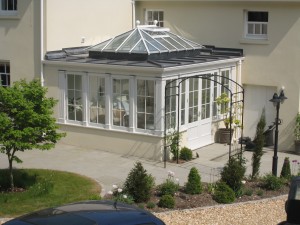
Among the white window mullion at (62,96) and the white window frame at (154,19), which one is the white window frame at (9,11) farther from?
the white window frame at (154,19)

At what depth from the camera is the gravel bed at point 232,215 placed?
41.7ft

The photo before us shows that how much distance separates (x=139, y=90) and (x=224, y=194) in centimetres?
620

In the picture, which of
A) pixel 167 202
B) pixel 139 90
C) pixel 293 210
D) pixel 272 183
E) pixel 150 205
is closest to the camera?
pixel 293 210

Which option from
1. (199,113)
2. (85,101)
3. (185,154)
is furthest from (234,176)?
(85,101)

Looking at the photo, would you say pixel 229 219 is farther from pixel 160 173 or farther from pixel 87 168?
pixel 87 168

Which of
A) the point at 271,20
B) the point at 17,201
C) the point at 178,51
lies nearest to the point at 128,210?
the point at 17,201

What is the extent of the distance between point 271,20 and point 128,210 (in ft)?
47.7

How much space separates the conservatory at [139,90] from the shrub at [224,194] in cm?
491

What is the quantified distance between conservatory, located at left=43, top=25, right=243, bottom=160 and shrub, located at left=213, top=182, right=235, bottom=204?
4.91 metres

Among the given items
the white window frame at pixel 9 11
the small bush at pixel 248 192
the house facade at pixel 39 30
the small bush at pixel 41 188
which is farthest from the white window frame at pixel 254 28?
the small bush at pixel 41 188

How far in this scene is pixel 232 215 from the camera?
1324 cm

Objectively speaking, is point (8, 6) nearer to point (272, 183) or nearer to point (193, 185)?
point (193, 185)

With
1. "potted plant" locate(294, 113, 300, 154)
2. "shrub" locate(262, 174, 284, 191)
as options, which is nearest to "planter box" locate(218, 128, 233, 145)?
"potted plant" locate(294, 113, 300, 154)

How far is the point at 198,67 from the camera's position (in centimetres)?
2016
